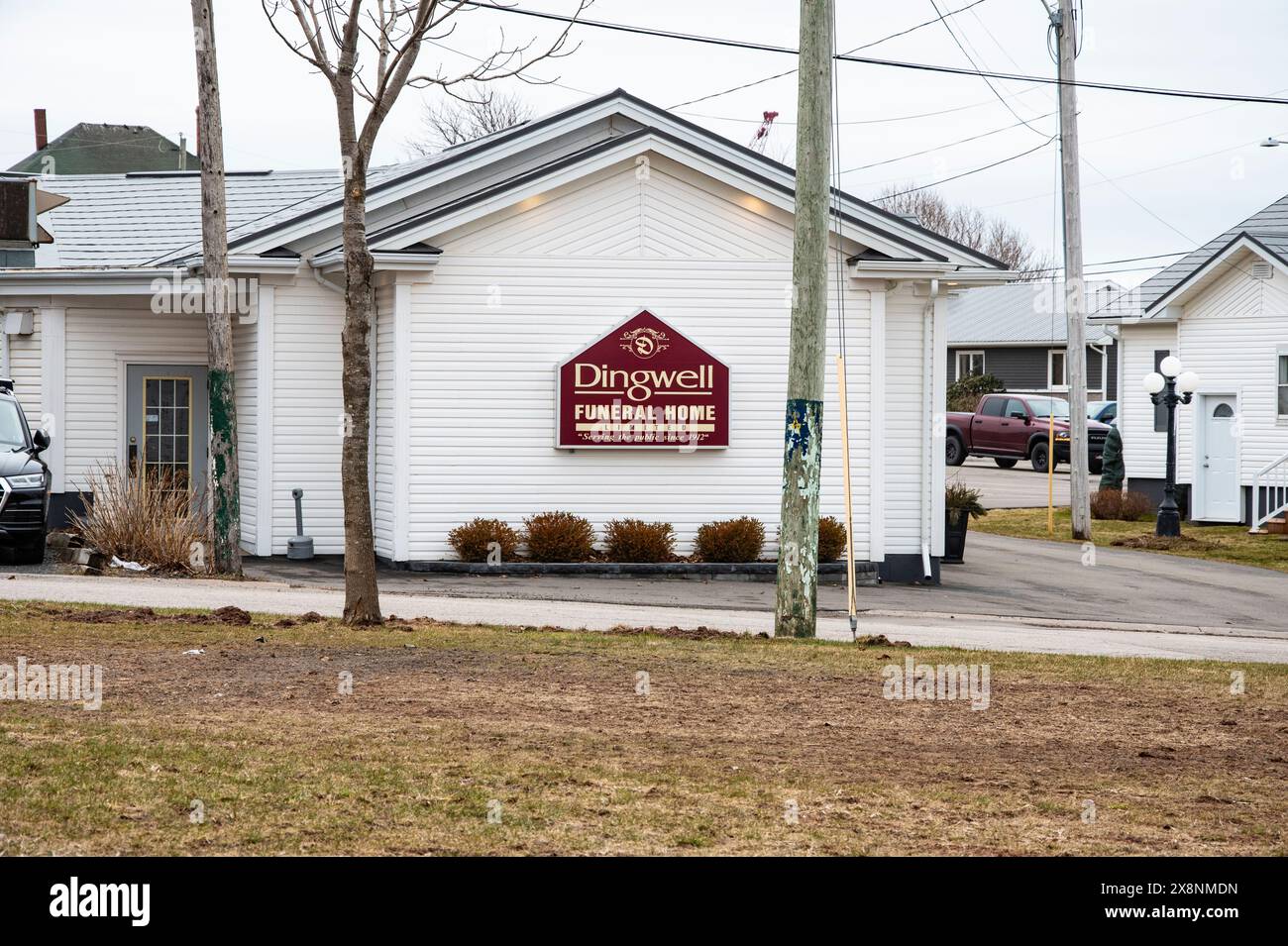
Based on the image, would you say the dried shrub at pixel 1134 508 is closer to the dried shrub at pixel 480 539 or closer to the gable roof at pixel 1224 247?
the gable roof at pixel 1224 247

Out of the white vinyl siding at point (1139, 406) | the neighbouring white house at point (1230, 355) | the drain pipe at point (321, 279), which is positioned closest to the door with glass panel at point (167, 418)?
the drain pipe at point (321, 279)

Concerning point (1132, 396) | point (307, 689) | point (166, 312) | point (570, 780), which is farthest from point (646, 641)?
point (1132, 396)

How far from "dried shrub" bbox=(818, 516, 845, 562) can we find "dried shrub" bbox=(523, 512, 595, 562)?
9.85 feet

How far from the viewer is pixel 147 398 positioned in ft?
71.3

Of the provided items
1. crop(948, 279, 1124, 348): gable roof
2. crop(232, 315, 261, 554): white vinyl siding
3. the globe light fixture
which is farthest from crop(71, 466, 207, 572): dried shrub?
crop(948, 279, 1124, 348): gable roof

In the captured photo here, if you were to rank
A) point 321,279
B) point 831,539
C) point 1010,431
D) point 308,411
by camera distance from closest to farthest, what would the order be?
point 831,539
point 321,279
point 308,411
point 1010,431

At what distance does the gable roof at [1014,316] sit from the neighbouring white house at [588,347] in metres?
35.1

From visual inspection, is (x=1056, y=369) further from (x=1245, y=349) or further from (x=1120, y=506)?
(x=1245, y=349)

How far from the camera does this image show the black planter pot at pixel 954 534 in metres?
21.7

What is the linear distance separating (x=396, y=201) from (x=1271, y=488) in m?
19.2

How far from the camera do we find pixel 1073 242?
2703 cm

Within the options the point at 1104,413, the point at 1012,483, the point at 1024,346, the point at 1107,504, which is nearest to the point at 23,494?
the point at 1107,504

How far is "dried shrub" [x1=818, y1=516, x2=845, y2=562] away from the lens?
62.4 feet
